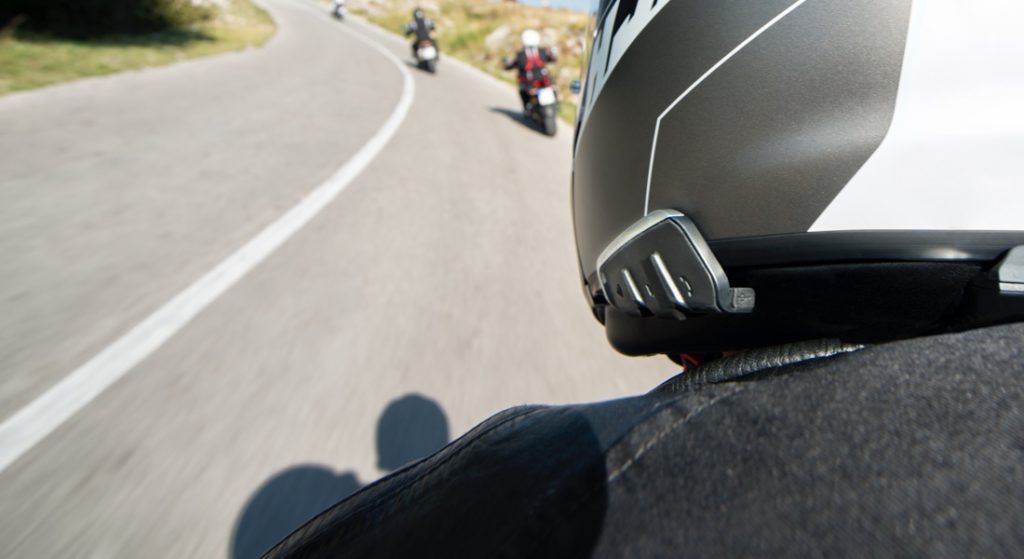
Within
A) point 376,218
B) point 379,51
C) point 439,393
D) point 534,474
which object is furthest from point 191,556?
point 379,51

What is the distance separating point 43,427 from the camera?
201 centimetres

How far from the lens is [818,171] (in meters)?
0.94

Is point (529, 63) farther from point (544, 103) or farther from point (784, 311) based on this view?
point (784, 311)

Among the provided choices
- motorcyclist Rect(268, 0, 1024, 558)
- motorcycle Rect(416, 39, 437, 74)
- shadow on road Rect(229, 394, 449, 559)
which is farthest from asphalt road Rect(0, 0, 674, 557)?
motorcycle Rect(416, 39, 437, 74)

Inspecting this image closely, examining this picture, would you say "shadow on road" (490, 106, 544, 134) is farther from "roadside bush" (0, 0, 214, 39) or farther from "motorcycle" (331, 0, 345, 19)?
"motorcycle" (331, 0, 345, 19)

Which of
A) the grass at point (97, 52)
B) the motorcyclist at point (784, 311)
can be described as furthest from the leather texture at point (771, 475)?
the grass at point (97, 52)

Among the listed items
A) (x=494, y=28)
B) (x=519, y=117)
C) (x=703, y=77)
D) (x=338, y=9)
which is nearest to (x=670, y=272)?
(x=703, y=77)

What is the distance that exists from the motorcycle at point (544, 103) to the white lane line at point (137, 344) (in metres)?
5.17

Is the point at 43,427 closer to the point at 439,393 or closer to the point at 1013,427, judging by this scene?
the point at 439,393

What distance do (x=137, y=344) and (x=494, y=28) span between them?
2359 cm

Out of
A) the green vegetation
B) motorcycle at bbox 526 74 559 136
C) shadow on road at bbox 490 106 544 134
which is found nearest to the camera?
motorcycle at bbox 526 74 559 136

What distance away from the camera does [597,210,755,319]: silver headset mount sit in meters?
0.97

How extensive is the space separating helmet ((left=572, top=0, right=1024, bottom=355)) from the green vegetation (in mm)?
11122

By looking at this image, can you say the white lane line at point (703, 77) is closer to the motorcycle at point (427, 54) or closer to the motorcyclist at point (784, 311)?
the motorcyclist at point (784, 311)
